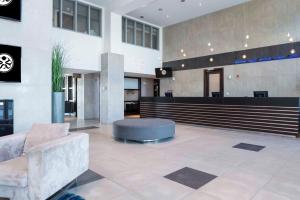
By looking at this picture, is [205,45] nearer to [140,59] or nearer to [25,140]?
[140,59]

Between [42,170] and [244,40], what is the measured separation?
9065 millimetres

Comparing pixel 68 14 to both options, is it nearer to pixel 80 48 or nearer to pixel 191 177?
pixel 80 48

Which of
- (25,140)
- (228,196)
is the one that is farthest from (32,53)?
(228,196)

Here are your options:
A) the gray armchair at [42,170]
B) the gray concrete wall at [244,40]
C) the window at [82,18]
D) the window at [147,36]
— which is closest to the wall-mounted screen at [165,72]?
the gray concrete wall at [244,40]

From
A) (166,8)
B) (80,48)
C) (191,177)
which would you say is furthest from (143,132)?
(166,8)

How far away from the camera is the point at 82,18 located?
28.5 feet

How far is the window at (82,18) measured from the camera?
860 centimetres

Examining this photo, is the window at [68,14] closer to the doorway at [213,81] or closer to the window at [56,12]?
the window at [56,12]

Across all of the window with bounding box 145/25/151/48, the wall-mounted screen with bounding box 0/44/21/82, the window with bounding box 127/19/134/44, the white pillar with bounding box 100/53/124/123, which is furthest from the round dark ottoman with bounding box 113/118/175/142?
the window with bounding box 145/25/151/48

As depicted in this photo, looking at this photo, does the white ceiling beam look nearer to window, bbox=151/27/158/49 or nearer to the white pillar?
the white pillar

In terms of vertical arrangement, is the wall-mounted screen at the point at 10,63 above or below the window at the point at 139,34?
below

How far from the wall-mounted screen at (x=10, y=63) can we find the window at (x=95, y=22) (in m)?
4.66

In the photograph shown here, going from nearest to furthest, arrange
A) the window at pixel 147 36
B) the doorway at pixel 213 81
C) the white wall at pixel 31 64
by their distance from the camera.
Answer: the white wall at pixel 31 64, the doorway at pixel 213 81, the window at pixel 147 36

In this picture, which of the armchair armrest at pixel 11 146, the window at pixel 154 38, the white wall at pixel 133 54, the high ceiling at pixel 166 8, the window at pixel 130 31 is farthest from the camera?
the window at pixel 154 38
